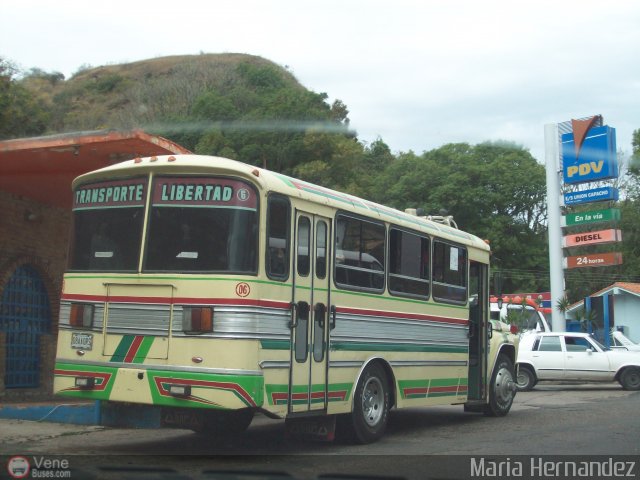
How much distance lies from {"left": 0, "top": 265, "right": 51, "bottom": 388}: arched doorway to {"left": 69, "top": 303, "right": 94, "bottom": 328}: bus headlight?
5.89 m

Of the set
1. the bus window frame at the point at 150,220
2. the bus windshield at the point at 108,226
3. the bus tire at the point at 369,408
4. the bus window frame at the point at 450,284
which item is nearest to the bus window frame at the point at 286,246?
the bus window frame at the point at 150,220

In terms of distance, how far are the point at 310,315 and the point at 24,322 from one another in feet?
24.6

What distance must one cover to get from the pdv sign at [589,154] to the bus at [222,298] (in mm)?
21882

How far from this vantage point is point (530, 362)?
2147 centimetres

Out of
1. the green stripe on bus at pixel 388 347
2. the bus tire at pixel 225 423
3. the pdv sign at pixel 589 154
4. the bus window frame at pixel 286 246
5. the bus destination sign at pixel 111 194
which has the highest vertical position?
the pdv sign at pixel 589 154

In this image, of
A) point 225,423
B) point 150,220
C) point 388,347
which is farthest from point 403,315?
point 150,220

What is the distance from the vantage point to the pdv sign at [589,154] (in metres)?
29.8

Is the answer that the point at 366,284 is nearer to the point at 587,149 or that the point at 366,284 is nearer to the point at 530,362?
the point at 530,362

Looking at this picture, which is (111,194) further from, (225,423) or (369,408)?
(369,408)

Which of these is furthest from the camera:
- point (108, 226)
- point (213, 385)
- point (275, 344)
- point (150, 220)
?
point (108, 226)

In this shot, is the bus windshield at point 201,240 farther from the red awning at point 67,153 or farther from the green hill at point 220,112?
the green hill at point 220,112

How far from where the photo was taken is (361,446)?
9.80 meters

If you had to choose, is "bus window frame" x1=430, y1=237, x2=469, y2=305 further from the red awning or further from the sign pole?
the sign pole

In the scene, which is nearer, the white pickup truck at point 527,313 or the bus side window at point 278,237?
the bus side window at point 278,237
